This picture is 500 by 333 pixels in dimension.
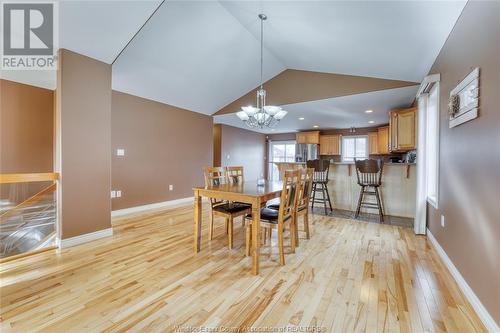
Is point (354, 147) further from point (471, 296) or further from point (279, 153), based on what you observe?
point (471, 296)

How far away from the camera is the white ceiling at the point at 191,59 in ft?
9.80

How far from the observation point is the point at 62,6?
221 centimetres

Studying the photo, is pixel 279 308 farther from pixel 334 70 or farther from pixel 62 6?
pixel 334 70

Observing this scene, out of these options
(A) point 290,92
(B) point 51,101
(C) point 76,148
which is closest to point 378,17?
(A) point 290,92

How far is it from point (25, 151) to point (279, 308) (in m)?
4.85

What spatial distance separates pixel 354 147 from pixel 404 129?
3.50 meters

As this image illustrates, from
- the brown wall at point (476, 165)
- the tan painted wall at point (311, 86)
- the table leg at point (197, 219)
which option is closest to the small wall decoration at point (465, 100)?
the brown wall at point (476, 165)

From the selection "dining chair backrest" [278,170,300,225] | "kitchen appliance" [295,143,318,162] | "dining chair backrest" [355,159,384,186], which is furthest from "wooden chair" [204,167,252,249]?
"kitchen appliance" [295,143,318,162]

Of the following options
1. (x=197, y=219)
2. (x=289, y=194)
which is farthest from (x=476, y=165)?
(x=197, y=219)

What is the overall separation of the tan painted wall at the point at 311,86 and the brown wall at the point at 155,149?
137 centimetres

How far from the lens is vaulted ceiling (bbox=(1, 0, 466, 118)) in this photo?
229 cm

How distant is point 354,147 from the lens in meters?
7.45

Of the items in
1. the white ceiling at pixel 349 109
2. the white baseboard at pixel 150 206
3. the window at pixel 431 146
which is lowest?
the white baseboard at pixel 150 206

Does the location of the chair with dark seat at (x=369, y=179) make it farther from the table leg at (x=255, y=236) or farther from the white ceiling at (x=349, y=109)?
the table leg at (x=255, y=236)
